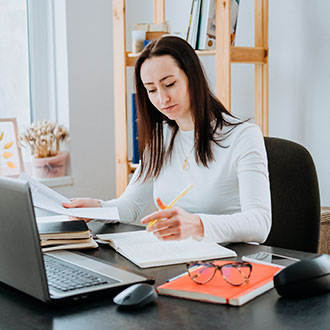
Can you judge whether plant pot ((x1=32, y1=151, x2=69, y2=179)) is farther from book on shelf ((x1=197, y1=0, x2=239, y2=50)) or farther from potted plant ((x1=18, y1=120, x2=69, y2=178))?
book on shelf ((x1=197, y1=0, x2=239, y2=50))

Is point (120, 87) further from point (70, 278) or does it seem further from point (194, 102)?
point (70, 278)

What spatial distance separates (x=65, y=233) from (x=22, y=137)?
1667 millimetres

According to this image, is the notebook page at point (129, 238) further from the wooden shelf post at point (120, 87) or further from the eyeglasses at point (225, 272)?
the wooden shelf post at point (120, 87)

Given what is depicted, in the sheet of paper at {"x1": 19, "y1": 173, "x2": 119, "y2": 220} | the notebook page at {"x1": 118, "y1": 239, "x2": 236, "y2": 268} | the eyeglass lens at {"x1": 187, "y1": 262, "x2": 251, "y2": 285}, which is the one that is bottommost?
the notebook page at {"x1": 118, "y1": 239, "x2": 236, "y2": 268}

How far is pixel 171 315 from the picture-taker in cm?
89

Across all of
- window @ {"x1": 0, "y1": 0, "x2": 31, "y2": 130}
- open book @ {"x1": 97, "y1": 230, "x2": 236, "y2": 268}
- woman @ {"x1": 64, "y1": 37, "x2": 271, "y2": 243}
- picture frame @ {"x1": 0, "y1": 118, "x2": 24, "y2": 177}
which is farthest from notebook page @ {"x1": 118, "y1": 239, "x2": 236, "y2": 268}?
window @ {"x1": 0, "y1": 0, "x2": 31, "y2": 130}

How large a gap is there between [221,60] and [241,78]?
48 cm

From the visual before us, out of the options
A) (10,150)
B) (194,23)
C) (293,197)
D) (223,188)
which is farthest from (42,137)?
(293,197)

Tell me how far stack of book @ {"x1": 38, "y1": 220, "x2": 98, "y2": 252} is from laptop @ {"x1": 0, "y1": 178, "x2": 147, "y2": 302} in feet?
0.56

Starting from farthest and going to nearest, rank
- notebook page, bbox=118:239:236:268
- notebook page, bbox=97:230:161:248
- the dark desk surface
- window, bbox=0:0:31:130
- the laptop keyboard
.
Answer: window, bbox=0:0:31:130 < notebook page, bbox=97:230:161:248 < notebook page, bbox=118:239:236:268 < the laptop keyboard < the dark desk surface

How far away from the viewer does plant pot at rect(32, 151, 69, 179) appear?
2895mm

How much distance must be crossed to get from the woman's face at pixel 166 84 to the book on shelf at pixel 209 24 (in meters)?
0.82

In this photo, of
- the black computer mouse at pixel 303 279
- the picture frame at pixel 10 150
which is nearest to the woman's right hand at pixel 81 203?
the black computer mouse at pixel 303 279

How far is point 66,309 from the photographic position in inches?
36.3
